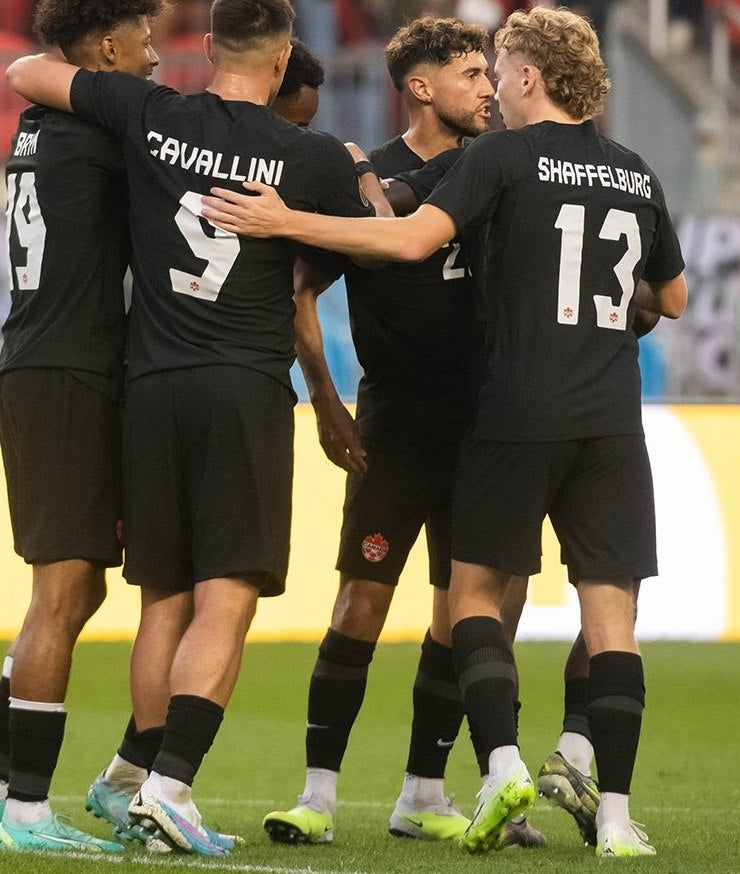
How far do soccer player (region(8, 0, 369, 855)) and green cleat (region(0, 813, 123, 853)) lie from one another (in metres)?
0.32

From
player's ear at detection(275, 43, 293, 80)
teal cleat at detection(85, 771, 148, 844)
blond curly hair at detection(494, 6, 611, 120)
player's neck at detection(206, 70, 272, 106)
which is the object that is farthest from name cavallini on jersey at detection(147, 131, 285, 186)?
teal cleat at detection(85, 771, 148, 844)

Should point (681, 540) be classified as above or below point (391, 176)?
below

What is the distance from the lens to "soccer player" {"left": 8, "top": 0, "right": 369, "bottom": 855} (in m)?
3.98

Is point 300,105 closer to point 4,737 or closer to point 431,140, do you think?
point 431,140

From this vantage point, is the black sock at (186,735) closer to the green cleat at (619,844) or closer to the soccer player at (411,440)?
the soccer player at (411,440)

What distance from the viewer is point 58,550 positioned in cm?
404

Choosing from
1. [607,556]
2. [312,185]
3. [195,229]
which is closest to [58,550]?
[195,229]

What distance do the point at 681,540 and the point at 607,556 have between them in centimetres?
505

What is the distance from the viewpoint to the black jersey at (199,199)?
13.1ft

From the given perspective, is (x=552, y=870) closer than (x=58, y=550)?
Yes

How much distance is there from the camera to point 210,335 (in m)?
4.01

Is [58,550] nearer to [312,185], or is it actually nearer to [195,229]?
[195,229]

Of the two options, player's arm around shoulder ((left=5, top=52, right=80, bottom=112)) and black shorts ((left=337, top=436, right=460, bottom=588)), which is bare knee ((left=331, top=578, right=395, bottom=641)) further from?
player's arm around shoulder ((left=5, top=52, right=80, bottom=112))

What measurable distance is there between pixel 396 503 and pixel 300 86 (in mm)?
1315
